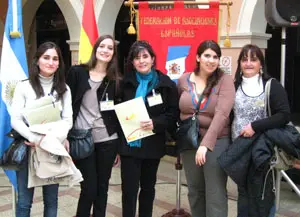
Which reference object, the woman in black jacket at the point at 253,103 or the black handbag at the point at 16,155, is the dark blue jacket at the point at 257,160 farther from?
the black handbag at the point at 16,155

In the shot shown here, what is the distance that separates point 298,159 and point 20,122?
220 cm

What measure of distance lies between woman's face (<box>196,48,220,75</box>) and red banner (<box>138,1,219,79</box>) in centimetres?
120

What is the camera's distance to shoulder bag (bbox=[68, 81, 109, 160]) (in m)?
2.98

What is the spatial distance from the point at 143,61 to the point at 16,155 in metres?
Result: 1.26

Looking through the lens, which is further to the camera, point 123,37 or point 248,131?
point 123,37

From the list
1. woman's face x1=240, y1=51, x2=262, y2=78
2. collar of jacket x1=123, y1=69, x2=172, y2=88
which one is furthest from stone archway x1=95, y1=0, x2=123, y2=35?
woman's face x1=240, y1=51, x2=262, y2=78

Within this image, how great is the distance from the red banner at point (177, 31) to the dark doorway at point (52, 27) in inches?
243

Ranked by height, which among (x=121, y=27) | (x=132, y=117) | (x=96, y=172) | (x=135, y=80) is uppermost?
(x=121, y=27)

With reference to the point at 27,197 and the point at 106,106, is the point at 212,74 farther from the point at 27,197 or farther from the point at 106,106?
the point at 27,197

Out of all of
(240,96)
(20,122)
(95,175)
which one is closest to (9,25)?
(20,122)

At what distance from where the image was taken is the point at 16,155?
9.19 ft

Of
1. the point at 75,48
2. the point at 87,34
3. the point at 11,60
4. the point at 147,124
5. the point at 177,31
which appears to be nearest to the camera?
the point at 147,124

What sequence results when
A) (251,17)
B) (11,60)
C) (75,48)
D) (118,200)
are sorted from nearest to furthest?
(11,60)
(118,200)
(251,17)
(75,48)

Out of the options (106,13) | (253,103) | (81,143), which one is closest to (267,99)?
(253,103)
